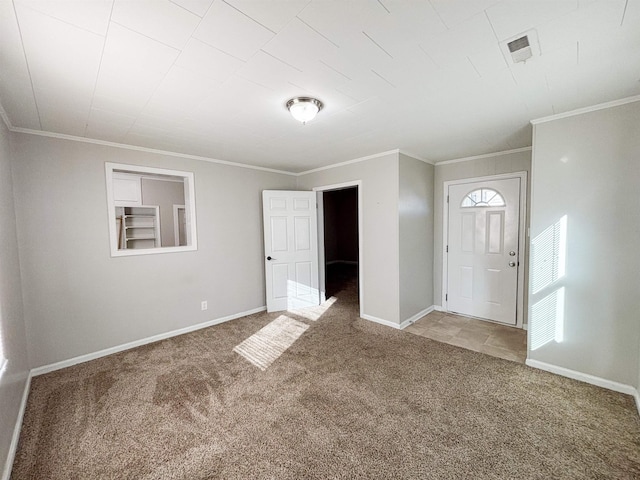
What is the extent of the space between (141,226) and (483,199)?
6.48m

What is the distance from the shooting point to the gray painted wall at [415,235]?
11.8ft

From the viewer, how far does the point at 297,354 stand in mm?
2922

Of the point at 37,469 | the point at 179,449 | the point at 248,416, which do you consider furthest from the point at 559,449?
the point at 37,469

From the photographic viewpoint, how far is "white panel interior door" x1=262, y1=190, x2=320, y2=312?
4312 mm

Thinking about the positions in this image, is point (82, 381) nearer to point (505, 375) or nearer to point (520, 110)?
point (505, 375)

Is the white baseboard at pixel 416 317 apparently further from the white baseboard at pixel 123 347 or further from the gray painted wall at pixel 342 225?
the gray painted wall at pixel 342 225

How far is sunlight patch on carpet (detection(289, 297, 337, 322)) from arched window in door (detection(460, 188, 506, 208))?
2.69 meters

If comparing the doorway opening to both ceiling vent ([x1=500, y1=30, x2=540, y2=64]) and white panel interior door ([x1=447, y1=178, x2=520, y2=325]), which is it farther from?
ceiling vent ([x1=500, y1=30, x2=540, y2=64])

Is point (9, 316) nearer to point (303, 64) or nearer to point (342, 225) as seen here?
point (303, 64)

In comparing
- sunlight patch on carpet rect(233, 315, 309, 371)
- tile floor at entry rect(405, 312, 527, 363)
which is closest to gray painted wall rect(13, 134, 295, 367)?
sunlight patch on carpet rect(233, 315, 309, 371)

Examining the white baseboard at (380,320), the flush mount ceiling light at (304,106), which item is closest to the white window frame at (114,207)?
the flush mount ceiling light at (304,106)

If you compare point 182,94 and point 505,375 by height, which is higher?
point 182,94

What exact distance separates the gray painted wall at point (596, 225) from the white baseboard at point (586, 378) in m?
0.04

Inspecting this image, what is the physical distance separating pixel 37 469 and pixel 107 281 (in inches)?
71.2
